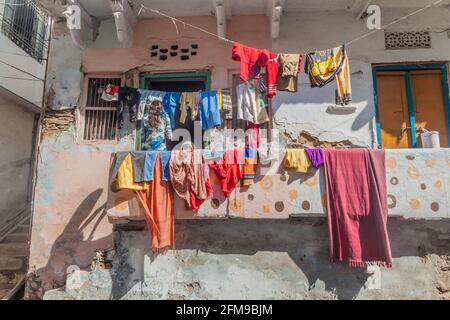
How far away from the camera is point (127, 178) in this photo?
16.7 feet

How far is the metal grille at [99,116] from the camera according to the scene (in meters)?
6.31

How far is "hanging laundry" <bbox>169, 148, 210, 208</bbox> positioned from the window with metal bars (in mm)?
6135

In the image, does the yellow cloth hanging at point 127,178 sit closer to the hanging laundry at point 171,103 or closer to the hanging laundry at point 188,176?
the hanging laundry at point 188,176

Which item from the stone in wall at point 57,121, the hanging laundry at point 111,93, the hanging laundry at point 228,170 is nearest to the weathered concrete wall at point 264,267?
the hanging laundry at point 228,170

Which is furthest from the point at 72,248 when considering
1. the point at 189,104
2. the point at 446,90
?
the point at 446,90

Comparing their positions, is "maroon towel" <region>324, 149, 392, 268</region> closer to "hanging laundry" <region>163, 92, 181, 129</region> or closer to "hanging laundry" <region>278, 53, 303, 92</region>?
"hanging laundry" <region>278, 53, 303, 92</region>

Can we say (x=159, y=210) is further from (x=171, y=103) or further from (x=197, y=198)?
(x=171, y=103)

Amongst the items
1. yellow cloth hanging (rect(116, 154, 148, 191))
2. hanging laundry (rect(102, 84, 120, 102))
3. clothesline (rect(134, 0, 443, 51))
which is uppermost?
clothesline (rect(134, 0, 443, 51))

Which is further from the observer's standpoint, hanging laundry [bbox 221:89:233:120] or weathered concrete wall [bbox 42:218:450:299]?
hanging laundry [bbox 221:89:233:120]

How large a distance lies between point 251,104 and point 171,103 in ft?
4.44

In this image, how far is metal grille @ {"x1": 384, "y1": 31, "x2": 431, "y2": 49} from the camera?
6184 mm

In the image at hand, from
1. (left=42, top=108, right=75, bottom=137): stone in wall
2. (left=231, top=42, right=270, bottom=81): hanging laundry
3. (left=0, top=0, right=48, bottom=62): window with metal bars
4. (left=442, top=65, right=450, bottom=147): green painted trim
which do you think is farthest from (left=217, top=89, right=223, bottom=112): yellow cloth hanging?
(left=0, top=0, right=48, bottom=62): window with metal bars
